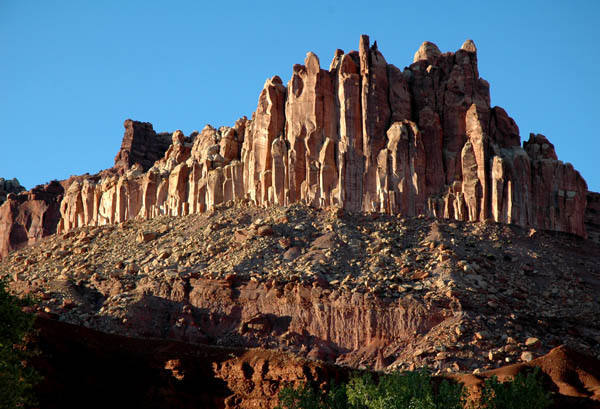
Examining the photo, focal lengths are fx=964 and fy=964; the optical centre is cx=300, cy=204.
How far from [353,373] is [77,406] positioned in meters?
15.1

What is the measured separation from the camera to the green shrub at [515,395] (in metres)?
44.2

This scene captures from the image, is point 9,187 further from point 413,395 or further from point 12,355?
point 413,395

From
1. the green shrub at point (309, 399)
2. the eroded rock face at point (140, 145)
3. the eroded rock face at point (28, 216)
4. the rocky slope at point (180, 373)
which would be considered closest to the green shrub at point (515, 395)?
the rocky slope at point (180, 373)

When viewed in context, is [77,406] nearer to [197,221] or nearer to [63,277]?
[63,277]

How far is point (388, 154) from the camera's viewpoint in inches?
2958

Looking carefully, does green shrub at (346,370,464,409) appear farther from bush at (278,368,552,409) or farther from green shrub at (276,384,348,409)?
green shrub at (276,384,348,409)

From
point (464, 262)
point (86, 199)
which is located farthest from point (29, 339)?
point (86, 199)

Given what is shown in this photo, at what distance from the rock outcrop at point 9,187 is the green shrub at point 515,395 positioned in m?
90.4

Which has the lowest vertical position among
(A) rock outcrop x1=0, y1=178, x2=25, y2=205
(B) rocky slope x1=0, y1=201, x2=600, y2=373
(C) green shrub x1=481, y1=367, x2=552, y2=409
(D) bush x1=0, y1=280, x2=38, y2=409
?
(C) green shrub x1=481, y1=367, x2=552, y2=409

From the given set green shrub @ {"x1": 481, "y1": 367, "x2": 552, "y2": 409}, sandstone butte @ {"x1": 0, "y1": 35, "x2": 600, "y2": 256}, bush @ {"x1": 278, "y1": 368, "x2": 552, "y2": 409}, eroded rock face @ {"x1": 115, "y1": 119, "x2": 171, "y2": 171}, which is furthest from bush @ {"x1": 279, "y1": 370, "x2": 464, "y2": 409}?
eroded rock face @ {"x1": 115, "y1": 119, "x2": 171, "y2": 171}

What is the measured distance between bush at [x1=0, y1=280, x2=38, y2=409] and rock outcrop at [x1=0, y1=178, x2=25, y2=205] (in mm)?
80283

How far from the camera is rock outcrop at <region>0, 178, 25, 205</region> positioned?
404ft

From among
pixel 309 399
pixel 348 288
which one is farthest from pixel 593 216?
pixel 309 399

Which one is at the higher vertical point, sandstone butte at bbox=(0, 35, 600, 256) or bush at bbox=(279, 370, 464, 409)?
sandstone butte at bbox=(0, 35, 600, 256)
